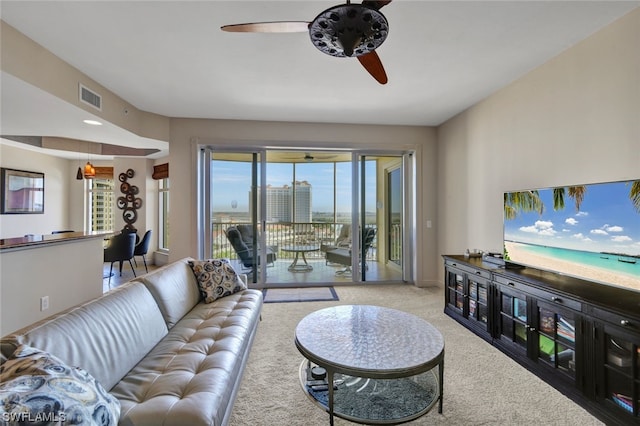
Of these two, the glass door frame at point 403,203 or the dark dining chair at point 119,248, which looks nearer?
the glass door frame at point 403,203

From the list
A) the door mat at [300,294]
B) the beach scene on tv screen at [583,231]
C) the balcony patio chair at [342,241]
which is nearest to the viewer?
the beach scene on tv screen at [583,231]

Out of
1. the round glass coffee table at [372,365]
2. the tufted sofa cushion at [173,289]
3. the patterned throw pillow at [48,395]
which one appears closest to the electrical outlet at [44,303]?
the tufted sofa cushion at [173,289]

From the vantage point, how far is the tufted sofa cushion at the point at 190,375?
1162mm

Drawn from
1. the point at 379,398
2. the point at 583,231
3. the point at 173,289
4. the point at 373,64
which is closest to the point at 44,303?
the point at 173,289

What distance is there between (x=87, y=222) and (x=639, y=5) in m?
9.55

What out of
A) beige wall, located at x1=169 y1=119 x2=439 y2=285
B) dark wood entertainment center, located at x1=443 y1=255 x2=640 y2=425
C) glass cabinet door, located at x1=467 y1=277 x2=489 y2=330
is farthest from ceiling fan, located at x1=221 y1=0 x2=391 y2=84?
beige wall, located at x1=169 y1=119 x2=439 y2=285

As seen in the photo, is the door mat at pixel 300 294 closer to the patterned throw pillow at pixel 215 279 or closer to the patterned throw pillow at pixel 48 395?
the patterned throw pillow at pixel 215 279

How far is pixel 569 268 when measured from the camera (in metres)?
2.14

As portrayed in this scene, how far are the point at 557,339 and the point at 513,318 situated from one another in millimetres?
417

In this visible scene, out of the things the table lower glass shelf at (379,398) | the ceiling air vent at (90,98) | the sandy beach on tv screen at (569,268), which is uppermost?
the ceiling air vent at (90,98)

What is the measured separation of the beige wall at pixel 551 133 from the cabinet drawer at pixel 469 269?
55 centimetres

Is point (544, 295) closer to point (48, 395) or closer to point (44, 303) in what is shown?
point (48, 395)

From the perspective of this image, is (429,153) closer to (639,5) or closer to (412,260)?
(412,260)

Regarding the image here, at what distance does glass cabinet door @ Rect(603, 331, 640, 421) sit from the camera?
153 cm
